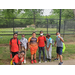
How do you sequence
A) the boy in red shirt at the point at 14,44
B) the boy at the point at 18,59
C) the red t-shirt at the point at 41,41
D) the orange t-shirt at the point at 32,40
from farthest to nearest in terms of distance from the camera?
1. the red t-shirt at the point at 41,41
2. the orange t-shirt at the point at 32,40
3. the boy in red shirt at the point at 14,44
4. the boy at the point at 18,59

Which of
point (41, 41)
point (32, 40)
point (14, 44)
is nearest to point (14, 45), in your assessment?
point (14, 44)

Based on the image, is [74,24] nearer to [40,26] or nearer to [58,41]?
[40,26]

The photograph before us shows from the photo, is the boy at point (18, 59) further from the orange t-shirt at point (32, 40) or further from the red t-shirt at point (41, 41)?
the red t-shirt at point (41, 41)

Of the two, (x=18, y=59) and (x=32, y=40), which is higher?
(x=32, y=40)

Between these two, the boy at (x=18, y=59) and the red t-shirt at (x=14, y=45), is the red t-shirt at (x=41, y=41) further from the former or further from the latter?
the boy at (x=18, y=59)

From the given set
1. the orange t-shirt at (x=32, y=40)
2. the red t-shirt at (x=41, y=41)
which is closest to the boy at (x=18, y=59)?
the orange t-shirt at (x=32, y=40)

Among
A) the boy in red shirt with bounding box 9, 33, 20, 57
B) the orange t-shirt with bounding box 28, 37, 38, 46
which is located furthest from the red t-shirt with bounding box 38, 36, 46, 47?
the boy in red shirt with bounding box 9, 33, 20, 57

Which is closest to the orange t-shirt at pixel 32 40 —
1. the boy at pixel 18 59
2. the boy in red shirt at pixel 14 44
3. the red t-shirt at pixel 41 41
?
the red t-shirt at pixel 41 41

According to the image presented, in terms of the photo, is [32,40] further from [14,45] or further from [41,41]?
[14,45]

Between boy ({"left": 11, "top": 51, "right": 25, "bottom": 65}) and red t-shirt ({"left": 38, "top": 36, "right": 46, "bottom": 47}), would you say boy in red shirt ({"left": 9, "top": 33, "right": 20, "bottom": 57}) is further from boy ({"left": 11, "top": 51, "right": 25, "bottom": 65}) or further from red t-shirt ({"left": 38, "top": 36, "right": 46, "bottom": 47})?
red t-shirt ({"left": 38, "top": 36, "right": 46, "bottom": 47})

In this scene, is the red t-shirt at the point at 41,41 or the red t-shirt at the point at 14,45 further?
A: the red t-shirt at the point at 41,41

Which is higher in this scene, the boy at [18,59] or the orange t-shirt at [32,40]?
the orange t-shirt at [32,40]

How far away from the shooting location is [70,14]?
1753 cm

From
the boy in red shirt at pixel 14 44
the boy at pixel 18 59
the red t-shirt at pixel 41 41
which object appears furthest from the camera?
the red t-shirt at pixel 41 41
